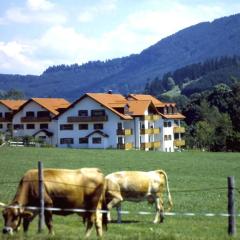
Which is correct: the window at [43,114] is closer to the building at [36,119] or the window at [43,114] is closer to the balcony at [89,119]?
the building at [36,119]

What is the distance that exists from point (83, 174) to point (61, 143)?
8594 cm

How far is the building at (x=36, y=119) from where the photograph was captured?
10306cm

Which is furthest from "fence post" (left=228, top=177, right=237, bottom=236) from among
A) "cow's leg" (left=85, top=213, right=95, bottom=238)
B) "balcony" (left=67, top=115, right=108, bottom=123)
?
"balcony" (left=67, top=115, right=108, bottom=123)

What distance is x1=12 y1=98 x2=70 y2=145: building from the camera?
103062mm

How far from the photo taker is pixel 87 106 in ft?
320

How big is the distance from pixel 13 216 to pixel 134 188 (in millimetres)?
5706

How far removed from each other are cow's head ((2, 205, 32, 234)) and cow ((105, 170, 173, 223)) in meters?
4.29

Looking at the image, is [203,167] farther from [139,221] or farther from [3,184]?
[139,221]

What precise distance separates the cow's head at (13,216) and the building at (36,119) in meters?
89.2

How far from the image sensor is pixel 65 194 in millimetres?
14023

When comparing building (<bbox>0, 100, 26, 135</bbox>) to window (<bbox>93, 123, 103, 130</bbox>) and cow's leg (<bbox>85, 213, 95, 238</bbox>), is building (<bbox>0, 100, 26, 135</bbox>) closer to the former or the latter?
window (<bbox>93, 123, 103, 130</bbox>)

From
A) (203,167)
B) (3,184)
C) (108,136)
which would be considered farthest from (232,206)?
(108,136)

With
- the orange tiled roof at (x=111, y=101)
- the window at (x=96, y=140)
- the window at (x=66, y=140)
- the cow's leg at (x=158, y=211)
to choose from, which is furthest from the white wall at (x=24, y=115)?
the cow's leg at (x=158, y=211)

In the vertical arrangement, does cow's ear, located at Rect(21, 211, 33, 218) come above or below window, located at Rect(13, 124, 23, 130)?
below
